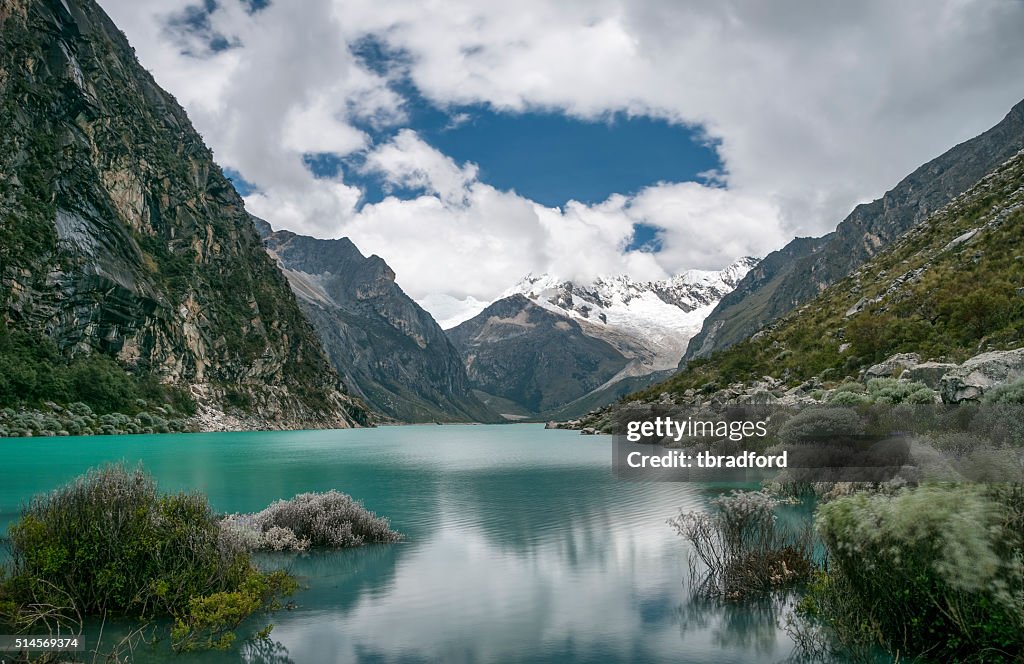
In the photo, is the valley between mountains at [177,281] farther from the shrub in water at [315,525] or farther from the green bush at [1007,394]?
the shrub in water at [315,525]

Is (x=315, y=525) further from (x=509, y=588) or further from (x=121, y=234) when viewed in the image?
(x=121, y=234)

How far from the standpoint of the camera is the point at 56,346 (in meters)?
110

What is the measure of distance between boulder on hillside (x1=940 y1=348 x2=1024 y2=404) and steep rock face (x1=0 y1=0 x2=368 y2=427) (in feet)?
392

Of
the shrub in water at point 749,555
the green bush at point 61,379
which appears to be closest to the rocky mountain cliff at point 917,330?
the shrub in water at point 749,555

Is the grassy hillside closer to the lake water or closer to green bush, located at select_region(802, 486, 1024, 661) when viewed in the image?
the lake water

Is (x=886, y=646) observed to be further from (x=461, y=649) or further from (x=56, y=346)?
(x=56, y=346)

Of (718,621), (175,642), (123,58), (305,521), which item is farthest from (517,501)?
(123,58)

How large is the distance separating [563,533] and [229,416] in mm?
140803

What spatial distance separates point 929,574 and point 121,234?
494 ft

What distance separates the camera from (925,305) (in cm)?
5147

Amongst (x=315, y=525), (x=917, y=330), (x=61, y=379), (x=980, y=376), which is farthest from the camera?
(x=61, y=379)

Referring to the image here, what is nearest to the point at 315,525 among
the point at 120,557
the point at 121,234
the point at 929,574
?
the point at 120,557

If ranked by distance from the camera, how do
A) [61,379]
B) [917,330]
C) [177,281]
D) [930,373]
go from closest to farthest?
[930,373], [917,330], [61,379], [177,281]

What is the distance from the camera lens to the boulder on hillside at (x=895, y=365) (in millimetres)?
40594
